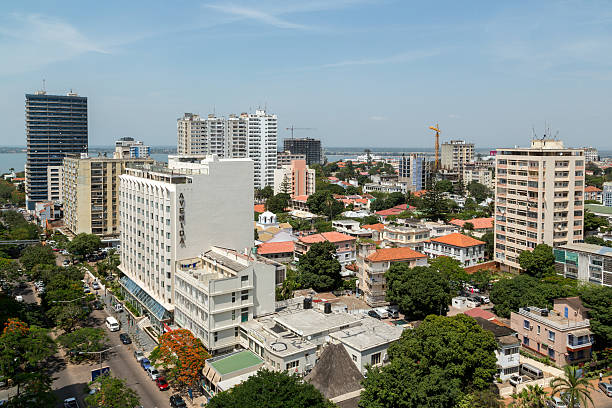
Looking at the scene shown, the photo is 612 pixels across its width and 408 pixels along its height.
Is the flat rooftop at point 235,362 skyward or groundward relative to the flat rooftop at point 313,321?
groundward

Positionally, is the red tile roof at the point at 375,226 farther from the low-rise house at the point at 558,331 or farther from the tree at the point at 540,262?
the low-rise house at the point at 558,331

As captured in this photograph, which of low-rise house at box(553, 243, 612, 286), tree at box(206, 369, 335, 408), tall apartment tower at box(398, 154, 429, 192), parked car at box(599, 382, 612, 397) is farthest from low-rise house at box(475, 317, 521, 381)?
tall apartment tower at box(398, 154, 429, 192)

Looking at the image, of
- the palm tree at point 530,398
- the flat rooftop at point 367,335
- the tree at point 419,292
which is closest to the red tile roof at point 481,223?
the tree at point 419,292

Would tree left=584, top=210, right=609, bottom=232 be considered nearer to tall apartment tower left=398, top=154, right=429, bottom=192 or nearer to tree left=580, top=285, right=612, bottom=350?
tree left=580, top=285, right=612, bottom=350

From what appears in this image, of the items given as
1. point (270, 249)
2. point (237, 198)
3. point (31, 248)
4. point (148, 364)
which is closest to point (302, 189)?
point (270, 249)

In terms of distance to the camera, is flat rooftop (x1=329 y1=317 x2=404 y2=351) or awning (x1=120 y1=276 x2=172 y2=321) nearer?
flat rooftop (x1=329 y1=317 x2=404 y2=351)

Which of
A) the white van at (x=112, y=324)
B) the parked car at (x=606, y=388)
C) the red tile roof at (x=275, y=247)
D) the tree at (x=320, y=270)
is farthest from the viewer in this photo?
the red tile roof at (x=275, y=247)
